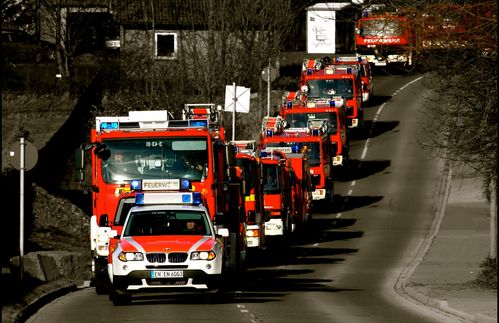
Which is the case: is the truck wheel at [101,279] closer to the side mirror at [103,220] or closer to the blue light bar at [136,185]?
the side mirror at [103,220]

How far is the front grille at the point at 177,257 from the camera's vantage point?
25250 millimetres

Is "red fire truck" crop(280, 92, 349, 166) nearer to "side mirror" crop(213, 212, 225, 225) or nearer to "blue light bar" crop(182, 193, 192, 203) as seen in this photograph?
"side mirror" crop(213, 212, 225, 225)

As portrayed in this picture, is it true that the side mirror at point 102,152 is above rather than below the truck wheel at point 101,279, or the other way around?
above

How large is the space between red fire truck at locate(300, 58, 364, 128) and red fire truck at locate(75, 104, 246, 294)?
96.5 feet

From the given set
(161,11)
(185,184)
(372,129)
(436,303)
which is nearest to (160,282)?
(185,184)

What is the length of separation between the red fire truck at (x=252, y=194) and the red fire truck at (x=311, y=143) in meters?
10.00

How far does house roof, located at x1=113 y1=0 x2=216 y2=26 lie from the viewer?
69000 millimetres

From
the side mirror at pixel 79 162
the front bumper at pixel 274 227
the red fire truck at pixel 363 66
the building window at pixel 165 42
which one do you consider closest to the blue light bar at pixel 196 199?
the side mirror at pixel 79 162

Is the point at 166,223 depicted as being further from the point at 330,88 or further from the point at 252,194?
the point at 330,88

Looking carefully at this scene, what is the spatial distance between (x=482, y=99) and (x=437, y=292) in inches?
206

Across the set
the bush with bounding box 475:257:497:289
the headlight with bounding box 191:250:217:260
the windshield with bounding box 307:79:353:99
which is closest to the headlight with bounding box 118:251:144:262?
the headlight with bounding box 191:250:217:260

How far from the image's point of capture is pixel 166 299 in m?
28.0

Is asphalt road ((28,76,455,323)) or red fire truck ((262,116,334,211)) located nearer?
asphalt road ((28,76,455,323))

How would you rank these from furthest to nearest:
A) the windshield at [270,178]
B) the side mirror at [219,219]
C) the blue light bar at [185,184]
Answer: the windshield at [270,178] < the side mirror at [219,219] < the blue light bar at [185,184]
